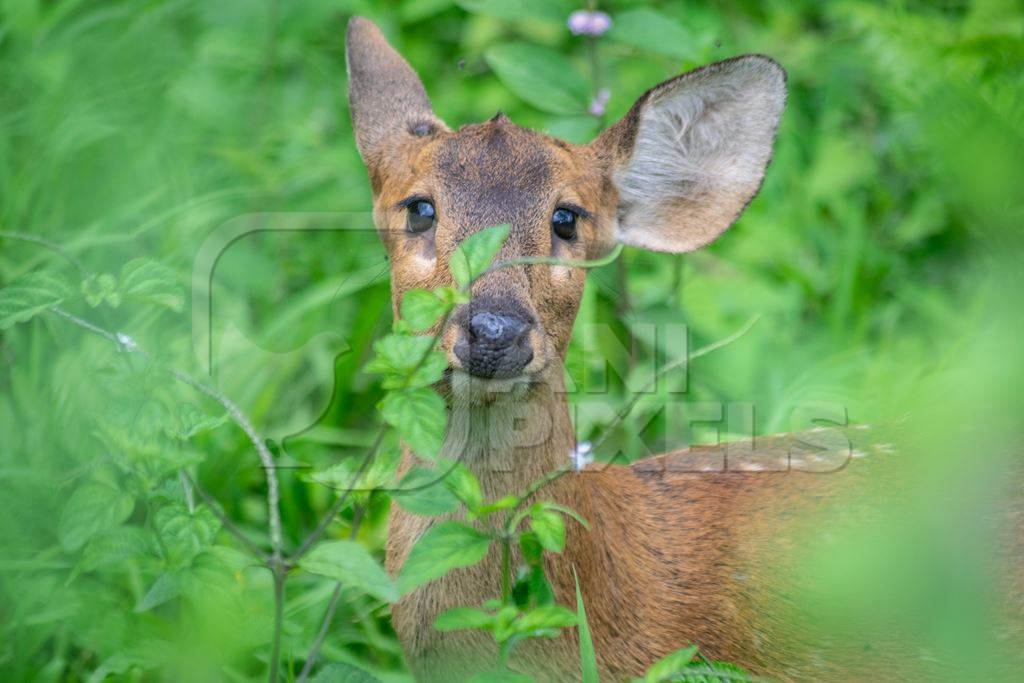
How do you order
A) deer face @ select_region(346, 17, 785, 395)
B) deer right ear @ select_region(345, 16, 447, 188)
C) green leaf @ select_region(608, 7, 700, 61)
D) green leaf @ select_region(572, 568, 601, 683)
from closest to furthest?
green leaf @ select_region(572, 568, 601, 683) < deer face @ select_region(346, 17, 785, 395) < deer right ear @ select_region(345, 16, 447, 188) < green leaf @ select_region(608, 7, 700, 61)

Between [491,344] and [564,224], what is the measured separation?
61cm

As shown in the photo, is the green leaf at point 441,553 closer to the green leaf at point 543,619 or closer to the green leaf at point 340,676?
the green leaf at point 543,619

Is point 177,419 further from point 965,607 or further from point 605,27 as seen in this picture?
point 605,27

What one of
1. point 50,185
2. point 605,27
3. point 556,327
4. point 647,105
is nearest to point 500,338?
point 556,327

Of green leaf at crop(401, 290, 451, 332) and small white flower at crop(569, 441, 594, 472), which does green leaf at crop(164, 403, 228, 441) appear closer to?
green leaf at crop(401, 290, 451, 332)

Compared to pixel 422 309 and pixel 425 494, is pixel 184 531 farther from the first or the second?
pixel 422 309

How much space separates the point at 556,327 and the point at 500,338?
1.28 feet

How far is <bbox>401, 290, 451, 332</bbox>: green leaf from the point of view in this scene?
2.51 metres

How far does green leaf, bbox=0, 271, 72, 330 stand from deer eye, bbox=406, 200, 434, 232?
0.91 m

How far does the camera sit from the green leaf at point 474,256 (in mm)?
2580

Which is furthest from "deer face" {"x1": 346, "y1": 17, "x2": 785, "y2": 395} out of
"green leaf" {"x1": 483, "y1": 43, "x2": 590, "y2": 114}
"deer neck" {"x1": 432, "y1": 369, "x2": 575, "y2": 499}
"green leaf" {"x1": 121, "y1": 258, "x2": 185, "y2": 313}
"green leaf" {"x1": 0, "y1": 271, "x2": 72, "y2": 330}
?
"green leaf" {"x1": 0, "y1": 271, "x2": 72, "y2": 330}

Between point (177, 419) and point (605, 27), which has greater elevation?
point (605, 27)

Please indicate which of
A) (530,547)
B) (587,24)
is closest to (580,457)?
(530,547)

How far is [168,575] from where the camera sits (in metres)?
2.66
